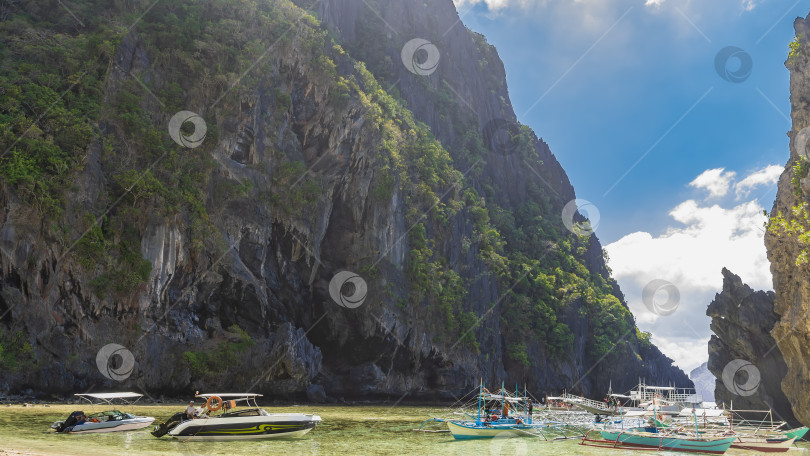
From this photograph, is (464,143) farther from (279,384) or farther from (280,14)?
(279,384)

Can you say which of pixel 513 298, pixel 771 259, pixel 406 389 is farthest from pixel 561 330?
pixel 771 259

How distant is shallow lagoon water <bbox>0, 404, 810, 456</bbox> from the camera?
658 inches

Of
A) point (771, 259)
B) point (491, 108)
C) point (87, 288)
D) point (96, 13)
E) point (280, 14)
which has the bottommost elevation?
point (87, 288)

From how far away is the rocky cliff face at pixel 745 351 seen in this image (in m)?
43.7

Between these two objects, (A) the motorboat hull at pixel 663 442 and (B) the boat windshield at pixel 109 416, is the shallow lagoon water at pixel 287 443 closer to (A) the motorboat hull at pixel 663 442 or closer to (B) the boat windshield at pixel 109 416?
(B) the boat windshield at pixel 109 416

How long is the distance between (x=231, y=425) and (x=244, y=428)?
0.49 m

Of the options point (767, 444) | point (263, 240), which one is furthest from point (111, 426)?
point (767, 444)

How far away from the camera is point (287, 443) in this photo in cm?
2006

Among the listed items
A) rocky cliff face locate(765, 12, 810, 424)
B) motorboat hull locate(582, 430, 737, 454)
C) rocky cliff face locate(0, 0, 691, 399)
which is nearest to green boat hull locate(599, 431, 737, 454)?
motorboat hull locate(582, 430, 737, 454)

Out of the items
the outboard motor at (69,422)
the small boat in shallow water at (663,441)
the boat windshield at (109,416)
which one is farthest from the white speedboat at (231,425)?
the small boat in shallow water at (663,441)

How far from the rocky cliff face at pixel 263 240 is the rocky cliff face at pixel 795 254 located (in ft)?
103

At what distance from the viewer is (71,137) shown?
33938mm

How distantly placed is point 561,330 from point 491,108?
4954cm

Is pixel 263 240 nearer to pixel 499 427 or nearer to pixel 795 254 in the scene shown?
pixel 499 427
